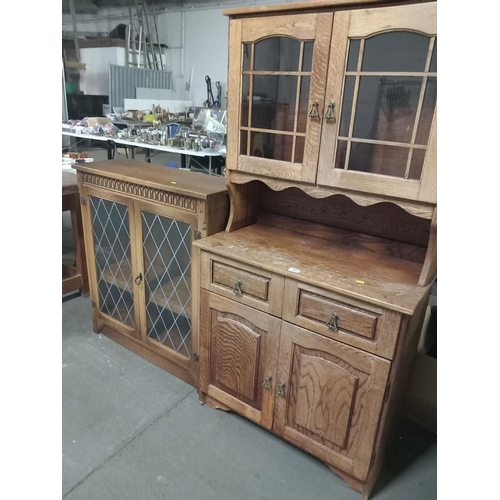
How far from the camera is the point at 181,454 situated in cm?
154

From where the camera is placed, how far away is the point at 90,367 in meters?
1.98

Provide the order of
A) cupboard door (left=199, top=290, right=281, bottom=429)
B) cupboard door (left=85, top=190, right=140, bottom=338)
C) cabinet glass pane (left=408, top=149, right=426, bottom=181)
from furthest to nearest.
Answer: cupboard door (left=85, top=190, right=140, bottom=338), cupboard door (left=199, top=290, right=281, bottom=429), cabinet glass pane (left=408, top=149, right=426, bottom=181)

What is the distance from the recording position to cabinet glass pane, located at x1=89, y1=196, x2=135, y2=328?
1891mm

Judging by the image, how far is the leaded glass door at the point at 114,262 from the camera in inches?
74.0

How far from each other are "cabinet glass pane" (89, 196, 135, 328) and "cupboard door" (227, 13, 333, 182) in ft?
2.33

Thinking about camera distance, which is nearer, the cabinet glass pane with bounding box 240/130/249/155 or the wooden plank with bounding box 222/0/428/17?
the wooden plank with bounding box 222/0/428/17

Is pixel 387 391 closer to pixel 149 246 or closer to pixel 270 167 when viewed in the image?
pixel 270 167

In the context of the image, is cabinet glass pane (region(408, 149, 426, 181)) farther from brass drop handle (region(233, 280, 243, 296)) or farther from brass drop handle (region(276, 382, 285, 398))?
Result: brass drop handle (region(276, 382, 285, 398))

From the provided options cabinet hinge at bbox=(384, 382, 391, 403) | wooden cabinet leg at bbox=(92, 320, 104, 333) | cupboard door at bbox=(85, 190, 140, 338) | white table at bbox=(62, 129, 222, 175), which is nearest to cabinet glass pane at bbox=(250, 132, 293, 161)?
cupboard door at bbox=(85, 190, 140, 338)

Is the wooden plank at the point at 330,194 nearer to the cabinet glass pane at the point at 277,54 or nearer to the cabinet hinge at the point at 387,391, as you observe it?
the cabinet glass pane at the point at 277,54

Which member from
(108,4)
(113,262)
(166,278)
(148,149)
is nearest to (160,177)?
(166,278)

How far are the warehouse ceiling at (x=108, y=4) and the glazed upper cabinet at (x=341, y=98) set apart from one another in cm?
619
